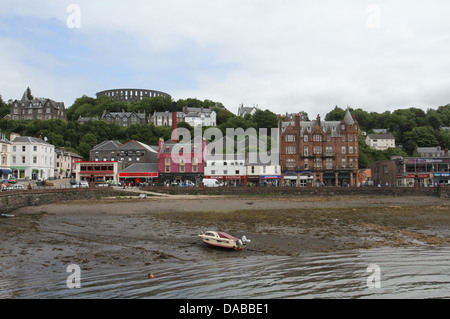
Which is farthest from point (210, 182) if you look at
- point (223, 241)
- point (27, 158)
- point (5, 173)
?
point (223, 241)

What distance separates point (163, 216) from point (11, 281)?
2088cm

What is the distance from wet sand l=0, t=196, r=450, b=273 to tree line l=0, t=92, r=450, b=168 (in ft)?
221

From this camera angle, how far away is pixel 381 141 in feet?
419

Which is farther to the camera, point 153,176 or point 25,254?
point 153,176

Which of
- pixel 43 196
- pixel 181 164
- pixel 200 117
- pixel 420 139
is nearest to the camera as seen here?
pixel 43 196

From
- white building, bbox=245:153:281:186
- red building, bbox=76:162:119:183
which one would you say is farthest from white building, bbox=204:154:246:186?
red building, bbox=76:162:119:183

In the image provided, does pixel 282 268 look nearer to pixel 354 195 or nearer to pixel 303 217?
pixel 303 217

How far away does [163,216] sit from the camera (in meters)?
34.5

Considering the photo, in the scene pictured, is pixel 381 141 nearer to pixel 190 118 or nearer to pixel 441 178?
pixel 441 178

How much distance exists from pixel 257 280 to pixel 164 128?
103154mm

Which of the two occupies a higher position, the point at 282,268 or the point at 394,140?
the point at 394,140

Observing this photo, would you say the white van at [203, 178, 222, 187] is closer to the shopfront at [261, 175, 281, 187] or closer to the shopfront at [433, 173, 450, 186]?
the shopfront at [261, 175, 281, 187]

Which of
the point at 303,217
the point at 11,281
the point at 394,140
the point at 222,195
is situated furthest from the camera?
the point at 394,140
